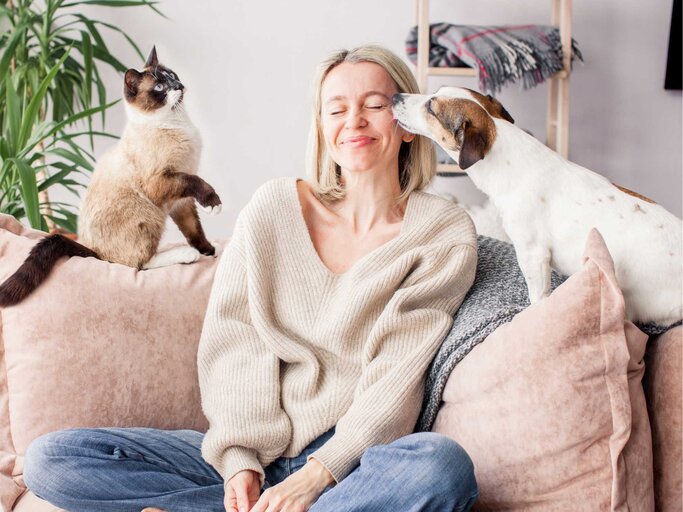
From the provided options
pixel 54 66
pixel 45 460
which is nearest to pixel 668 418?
pixel 45 460

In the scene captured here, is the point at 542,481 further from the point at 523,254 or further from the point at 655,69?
the point at 655,69

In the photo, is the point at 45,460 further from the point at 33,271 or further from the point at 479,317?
the point at 479,317

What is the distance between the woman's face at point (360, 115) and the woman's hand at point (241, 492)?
66cm

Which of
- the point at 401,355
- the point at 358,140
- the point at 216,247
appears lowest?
the point at 401,355

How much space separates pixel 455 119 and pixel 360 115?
224 mm

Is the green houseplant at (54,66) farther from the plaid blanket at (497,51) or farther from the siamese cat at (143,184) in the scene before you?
the plaid blanket at (497,51)

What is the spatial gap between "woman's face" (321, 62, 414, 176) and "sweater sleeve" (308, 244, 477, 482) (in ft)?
0.84

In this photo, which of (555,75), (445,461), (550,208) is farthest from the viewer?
(555,75)

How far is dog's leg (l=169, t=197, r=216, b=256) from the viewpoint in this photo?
5.32ft

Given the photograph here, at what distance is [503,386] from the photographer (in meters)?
1.24

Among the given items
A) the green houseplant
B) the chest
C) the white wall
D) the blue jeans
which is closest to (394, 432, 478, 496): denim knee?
the blue jeans

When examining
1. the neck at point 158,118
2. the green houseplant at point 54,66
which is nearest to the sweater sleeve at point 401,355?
the neck at point 158,118

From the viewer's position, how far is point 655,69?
3.03 metres

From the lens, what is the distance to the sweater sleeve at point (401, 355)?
1.31 meters
